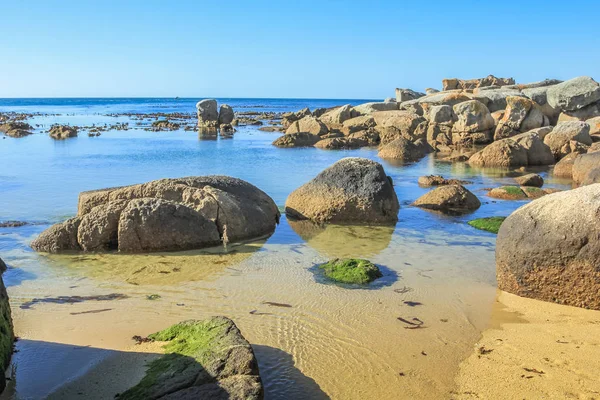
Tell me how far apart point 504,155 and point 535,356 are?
16282 mm

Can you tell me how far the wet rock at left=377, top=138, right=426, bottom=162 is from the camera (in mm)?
23328

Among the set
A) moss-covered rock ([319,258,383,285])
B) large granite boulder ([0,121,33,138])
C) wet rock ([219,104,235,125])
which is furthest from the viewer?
wet rock ([219,104,235,125])

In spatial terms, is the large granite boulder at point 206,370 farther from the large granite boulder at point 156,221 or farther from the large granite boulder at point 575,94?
the large granite boulder at point 575,94

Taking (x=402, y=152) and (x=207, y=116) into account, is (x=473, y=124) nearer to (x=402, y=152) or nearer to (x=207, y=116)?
(x=402, y=152)

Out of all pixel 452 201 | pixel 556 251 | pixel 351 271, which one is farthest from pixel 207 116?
pixel 556 251

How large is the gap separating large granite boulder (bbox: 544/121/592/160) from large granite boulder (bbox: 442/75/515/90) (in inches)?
1060

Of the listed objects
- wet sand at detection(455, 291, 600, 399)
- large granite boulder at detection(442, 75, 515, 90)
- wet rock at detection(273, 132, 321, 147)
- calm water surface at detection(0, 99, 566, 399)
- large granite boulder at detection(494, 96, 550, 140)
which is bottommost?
calm water surface at detection(0, 99, 566, 399)

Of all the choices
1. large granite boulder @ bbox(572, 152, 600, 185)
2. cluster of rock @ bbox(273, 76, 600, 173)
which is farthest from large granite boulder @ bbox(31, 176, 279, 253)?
cluster of rock @ bbox(273, 76, 600, 173)

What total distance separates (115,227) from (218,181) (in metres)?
2.21

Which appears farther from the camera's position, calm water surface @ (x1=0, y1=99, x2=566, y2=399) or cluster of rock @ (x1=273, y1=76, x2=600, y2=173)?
cluster of rock @ (x1=273, y1=76, x2=600, y2=173)

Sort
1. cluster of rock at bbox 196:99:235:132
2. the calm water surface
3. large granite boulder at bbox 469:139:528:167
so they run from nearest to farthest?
the calm water surface < large granite boulder at bbox 469:139:528:167 < cluster of rock at bbox 196:99:235:132

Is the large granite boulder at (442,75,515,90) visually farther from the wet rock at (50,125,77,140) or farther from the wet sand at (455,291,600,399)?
the wet sand at (455,291,600,399)

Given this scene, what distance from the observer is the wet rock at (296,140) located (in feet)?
95.2

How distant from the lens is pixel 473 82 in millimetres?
50875
